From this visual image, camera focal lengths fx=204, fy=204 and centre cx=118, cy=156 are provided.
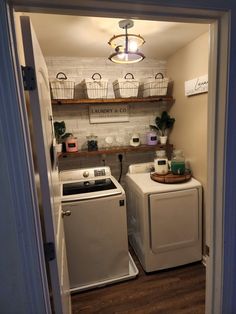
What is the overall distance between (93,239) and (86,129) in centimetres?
134

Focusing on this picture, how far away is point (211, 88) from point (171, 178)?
1.40 m

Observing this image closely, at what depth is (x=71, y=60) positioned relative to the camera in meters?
2.44

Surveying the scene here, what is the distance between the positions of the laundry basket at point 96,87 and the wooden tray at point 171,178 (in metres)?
1.13

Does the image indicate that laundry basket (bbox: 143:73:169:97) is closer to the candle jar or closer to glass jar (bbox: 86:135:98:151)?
glass jar (bbox: 86:135:98:151)

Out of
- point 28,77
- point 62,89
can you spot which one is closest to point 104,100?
point 62,89

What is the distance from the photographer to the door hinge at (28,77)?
0.74m

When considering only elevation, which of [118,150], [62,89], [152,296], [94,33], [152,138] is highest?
[94,33]

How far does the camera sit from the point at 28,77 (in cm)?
75

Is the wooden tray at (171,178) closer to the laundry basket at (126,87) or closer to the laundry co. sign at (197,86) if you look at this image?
the laundry co. sign at (197,86)

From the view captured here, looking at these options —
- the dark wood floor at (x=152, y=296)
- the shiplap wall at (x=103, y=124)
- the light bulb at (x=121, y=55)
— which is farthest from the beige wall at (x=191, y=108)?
the light bulb at (x=121, y=55)

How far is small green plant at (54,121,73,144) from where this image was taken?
2.40 meters

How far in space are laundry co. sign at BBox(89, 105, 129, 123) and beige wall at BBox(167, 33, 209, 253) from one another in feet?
2.09

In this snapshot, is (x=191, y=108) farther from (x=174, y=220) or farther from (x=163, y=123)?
(x=174, y=220)

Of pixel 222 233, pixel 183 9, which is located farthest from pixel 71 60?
pixel 222 233
